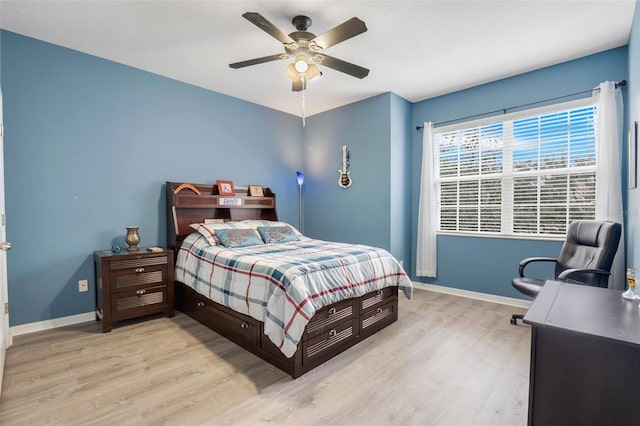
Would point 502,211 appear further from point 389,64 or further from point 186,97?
point 186,97

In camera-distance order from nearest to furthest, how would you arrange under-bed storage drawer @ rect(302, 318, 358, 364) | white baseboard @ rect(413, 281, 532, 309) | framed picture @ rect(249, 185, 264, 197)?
under-bed storage drawer @ rect(302, 318, 358, 364), white baseboard @ rect(413, 281, 532, 309), framed picture @ rect(249, 185, 264, 197)

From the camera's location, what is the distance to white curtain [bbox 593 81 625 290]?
2.88m

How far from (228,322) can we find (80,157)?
2.23m

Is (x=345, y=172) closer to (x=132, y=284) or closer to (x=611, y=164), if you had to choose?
(x=611, y=164)

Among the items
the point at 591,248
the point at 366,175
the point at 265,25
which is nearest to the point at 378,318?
the point at 591,248

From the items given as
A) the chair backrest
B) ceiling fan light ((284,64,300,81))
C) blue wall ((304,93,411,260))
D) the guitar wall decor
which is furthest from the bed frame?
ceiling fan light ((284,64,300,81))

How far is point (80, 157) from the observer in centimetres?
308

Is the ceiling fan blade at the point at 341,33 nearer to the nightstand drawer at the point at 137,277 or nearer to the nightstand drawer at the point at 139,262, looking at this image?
the nightstand drawer at the point at 139,262

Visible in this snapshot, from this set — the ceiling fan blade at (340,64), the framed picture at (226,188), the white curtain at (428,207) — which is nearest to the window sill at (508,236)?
the white curtain at (428,207)

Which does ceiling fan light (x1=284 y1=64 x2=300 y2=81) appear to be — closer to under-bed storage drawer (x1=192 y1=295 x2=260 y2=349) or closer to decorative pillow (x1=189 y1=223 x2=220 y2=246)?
decorative pillow (x1=189 y1=223 x2=220 y2=246)

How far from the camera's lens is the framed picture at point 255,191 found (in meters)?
4.37

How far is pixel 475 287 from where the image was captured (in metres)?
3.93

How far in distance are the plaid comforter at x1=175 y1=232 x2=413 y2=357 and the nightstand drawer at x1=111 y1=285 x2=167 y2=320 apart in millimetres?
262

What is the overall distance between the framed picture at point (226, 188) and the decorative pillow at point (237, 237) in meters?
0.77
